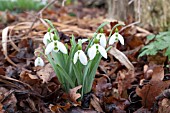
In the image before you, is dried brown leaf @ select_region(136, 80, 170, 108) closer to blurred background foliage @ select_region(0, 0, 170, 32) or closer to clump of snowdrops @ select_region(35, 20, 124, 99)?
clump of snowdrops @ select_region(35, 20, 124, 99)

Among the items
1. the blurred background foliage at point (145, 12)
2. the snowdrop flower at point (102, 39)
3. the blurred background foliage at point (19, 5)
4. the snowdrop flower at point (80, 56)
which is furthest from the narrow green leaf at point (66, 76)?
the blurred background foliage at point (19, 5)

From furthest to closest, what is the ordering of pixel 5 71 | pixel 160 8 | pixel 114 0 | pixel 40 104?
pixel 114 0
pixel 160 8
pixel 5 71
pixel 40 104

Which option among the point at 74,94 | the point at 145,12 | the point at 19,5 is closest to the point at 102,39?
the point at 74,94

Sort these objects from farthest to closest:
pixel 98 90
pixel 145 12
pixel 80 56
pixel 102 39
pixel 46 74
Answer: pixel 145 12 < pixel 46 74 < pixel 98 90 < pixel 102 39 < pixel 80 56

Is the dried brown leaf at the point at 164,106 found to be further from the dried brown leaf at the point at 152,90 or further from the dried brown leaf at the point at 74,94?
the dried brown leaf at the point at 74,94

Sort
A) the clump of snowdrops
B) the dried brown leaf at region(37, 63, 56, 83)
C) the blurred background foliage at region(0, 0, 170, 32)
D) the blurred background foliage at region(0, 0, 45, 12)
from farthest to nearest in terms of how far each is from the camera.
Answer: the blurred background foliage at region(0, 0, 45, 12) → the blurred background foliage at region(0, 0, 170, 32) → the dried brown leaf at region(37, 63, 56, 83) → the clump of snowdrops

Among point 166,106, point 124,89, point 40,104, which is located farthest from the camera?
point 124,89

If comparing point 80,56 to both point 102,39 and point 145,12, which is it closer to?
point 102,39

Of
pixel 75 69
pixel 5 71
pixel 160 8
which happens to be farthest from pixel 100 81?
pixel 160 8

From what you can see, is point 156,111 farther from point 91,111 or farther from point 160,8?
point 160,8

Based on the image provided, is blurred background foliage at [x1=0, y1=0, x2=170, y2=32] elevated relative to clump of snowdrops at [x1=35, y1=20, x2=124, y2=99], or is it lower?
elevated

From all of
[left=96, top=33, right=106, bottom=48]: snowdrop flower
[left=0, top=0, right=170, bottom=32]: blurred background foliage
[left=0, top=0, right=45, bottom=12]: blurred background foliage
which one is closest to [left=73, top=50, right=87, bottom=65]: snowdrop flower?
[left=96, top=33, right=106, bottom=48]: snowdrop flower
